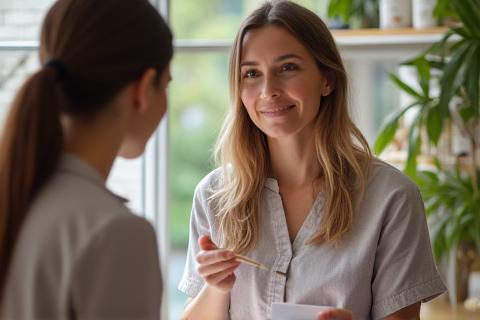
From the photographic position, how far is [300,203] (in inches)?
81.7

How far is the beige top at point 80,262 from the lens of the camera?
0.99 m

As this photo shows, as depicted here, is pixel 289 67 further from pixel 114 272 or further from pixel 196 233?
pixel 114 272

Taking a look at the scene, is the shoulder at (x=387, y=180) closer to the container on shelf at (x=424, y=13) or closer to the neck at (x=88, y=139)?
the neck at (x=88, y=139)

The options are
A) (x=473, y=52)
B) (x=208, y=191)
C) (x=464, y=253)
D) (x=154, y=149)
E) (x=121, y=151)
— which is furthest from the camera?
(x=154, y=149)

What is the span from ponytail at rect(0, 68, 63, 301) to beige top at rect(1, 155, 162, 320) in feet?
0.08

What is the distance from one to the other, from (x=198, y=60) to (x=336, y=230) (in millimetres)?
4408

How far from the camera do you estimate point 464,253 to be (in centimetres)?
320

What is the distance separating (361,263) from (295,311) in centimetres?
23

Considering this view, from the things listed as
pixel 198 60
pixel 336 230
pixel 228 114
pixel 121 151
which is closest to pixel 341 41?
pixel 228 114

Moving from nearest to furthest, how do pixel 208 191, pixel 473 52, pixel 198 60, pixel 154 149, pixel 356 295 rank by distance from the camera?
pixel 356 295
pixel 208 191
pixel 473 52
pixel 154 149
pixel 198 60

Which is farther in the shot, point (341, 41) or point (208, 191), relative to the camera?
point (341, 41)

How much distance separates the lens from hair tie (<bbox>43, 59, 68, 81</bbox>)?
1.11 metres

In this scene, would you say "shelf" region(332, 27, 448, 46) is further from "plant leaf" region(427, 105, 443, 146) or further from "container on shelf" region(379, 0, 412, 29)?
"plant leaf" region(427, 105, 443, 146)

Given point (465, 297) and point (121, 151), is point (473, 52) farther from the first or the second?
point (121, 151)
